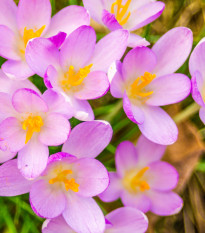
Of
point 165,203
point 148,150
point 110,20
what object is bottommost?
point 165,203

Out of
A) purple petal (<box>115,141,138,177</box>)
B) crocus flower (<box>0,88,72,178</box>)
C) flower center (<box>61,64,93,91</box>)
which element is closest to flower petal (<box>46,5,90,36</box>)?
flower center (<box>61,64,93,91</box>)

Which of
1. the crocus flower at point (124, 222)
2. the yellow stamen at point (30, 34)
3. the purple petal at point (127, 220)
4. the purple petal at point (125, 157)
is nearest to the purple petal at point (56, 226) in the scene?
the crocus flower at point (124, 222)

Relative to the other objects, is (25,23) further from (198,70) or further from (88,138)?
(198,70)

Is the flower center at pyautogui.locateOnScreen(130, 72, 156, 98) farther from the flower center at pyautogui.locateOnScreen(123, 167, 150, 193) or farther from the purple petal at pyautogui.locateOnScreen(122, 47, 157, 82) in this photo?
the flower center at pyautogui.locateOnScreen(123, 167, 150, 193)

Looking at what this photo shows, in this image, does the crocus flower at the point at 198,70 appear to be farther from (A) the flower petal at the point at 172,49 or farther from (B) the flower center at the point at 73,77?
(B) the flower center at the point at 73,77

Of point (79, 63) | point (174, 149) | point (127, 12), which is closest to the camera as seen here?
point (79, 63)

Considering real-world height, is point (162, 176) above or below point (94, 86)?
below

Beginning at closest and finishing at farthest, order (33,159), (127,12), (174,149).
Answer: (33,159) → (127,12) → (174,149)

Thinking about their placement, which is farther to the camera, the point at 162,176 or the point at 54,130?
the point at 162,176

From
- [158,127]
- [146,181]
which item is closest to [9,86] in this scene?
[158,127]
